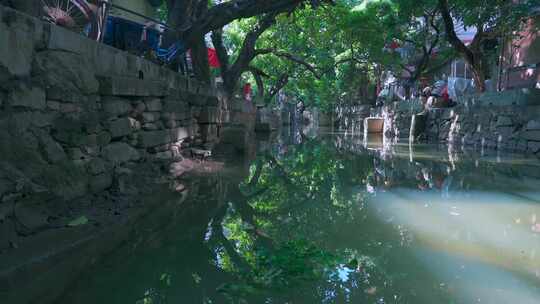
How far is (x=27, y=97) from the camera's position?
145 inches

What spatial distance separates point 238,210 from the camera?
5.25m

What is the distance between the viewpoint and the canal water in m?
2.93

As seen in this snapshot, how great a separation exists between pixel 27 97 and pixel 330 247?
9.41 feet

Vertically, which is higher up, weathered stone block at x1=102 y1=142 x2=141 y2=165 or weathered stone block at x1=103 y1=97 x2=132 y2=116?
weathered stone block at x1=103 y1=97 x2=132 y2=116

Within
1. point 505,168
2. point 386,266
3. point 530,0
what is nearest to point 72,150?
point 386,266

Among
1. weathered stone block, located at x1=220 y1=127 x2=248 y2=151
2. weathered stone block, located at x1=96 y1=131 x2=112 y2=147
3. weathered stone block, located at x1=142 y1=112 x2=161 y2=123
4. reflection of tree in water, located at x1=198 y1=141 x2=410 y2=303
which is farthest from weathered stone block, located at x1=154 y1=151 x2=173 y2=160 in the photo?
weathered stone block, located at x1=220 y1=127 x2=248 y2=151

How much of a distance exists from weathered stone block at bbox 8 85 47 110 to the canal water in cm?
Answer: 143

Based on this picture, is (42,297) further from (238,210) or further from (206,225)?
(238,210)

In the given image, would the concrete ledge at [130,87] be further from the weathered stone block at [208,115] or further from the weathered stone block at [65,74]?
the weathered stone block at [208,115]

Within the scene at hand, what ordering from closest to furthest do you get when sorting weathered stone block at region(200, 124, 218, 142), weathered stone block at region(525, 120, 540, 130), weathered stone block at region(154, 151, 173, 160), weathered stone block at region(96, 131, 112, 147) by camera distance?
weathered stone block at region(96, 131, 112, 147), weathered stone block at region(154, 151, 173, 160), weathered stone block at region(200, 124, 218, 142), weathered stone block at region(525, 120, 540, 130)

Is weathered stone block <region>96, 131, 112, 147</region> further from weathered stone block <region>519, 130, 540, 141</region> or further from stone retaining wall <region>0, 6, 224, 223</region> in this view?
weathered stone block <region>519, 130, 540, 141</region>

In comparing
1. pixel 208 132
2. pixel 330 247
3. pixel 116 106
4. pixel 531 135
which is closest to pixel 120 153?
pixel 116 106

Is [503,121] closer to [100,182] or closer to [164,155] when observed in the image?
[164,155]

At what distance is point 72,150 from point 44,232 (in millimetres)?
1026
